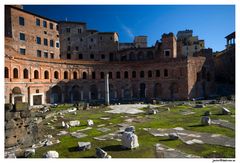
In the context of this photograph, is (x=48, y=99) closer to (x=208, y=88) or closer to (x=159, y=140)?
(x=159, y=140)

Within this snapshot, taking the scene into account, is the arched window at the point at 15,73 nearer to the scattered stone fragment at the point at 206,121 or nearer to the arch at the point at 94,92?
the arch at the point at 94,92

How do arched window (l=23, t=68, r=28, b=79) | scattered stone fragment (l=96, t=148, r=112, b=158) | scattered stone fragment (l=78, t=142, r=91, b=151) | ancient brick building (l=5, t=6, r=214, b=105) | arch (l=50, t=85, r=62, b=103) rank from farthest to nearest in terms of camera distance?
arch (l=50, t=85, r=62, b=103), ancient brick building (l=5, t=6, r=214, b=105), arched window (l=23, t=68, r=28, b=79), scattered stone fragment (l=78, t=142, r=91, b=151), scattered stone fragment (l=96, t=148, r=112, b=158)

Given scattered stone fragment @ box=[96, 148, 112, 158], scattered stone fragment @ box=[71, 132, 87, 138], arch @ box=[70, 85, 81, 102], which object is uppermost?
arch @ box=[70, 85, 81, 102]

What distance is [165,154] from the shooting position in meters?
7.50

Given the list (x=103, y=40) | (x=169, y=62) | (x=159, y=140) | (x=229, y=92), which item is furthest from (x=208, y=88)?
(x=159, y=140)

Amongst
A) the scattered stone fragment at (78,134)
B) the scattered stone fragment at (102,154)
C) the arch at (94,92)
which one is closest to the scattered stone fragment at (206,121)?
the scattered stone fragment at (102,154)

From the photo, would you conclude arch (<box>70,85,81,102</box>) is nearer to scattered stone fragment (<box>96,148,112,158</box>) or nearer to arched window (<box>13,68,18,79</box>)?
arched window (<box>13,68,18,79</box>)

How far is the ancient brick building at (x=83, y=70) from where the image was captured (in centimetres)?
3043

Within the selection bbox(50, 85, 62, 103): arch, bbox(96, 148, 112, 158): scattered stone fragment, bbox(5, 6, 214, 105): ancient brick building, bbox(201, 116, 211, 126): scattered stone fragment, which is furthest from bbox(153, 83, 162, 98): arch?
bbox(96, 148, 112, 158): scattered stone fragment

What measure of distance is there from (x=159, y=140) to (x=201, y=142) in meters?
2.12

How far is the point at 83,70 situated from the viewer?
3550cm

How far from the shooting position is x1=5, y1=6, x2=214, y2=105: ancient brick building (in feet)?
99.8

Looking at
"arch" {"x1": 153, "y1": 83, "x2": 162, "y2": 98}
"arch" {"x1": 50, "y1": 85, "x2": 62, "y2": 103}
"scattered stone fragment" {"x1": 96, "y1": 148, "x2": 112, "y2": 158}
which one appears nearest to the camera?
"scattered stone fragment" {"x1": 96, "y1": 148, "x2": 112, "y2": 158}

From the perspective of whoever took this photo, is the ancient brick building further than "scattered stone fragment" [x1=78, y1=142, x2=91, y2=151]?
Yes
